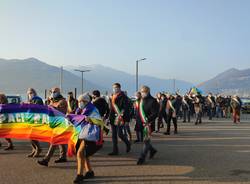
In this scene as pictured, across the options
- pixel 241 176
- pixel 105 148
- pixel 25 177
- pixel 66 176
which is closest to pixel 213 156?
pixel 241 176

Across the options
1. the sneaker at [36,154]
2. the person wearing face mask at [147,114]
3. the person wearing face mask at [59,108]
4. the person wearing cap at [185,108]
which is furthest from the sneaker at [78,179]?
the person wearing cap at [185,108]

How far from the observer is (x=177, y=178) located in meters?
8.52

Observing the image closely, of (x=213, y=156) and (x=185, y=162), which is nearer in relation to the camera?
(x=185, y=162)

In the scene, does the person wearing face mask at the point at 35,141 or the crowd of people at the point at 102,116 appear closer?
the crowd of people at the point at 102,116

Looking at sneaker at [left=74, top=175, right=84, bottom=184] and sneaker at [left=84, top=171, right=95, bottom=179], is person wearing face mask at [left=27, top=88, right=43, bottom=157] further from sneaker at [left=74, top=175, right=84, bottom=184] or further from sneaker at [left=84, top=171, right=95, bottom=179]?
sneaker at [left=74, top=175, right=84, bottom=184]

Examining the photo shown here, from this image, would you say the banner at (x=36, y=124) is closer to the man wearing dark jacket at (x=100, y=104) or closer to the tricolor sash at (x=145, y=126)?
the man wearing dark jacket at (x=100, y=104)

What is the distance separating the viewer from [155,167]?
9602mm

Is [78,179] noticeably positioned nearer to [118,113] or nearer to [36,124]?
[36,124]

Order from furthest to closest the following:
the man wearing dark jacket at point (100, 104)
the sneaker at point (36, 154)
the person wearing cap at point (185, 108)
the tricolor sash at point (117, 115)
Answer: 1. the person wearing cap at point (185, 108)
2. the tricolor sash at point (117, 115)
3. the man wearing dark jacket at point (100, 104)
4. the sneaker at point (36, 154)

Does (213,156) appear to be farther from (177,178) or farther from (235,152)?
(177,178)

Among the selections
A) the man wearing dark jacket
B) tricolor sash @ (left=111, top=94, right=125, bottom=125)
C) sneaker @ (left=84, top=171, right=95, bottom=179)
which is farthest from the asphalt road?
the man wearing dark jacket

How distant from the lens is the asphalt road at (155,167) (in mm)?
8359

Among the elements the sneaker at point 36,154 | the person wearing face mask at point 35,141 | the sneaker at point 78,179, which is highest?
the person wearing face mask at point 35,141

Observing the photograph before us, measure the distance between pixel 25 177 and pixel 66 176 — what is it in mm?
831
